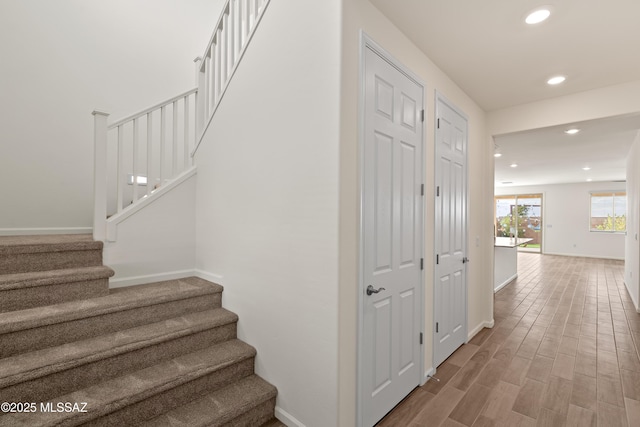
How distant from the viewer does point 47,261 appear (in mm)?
2080

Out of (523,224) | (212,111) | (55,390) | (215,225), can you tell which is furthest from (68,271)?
(523,224)

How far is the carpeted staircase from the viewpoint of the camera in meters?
1.49

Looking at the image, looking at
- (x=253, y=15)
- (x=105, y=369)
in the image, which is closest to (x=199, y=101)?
(x=253, y=15)

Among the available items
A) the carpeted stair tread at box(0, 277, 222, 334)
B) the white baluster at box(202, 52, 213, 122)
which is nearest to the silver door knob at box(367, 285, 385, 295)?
the carpeted stair tread at box(0, 277, 222, 334)

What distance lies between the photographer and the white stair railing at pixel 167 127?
90.5 inches

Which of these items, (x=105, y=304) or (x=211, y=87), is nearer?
(x=105, y=304)

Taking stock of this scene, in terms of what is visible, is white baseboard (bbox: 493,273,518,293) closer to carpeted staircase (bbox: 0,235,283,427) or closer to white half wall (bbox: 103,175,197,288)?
carpeted staircase (bbox: 0,235,283,427)

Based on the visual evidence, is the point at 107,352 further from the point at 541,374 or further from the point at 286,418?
the point at 541,374

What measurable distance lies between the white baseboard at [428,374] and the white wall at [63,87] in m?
3.59

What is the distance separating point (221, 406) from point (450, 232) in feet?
7.50

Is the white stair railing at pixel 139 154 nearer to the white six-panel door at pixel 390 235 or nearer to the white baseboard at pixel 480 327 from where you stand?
the white six-panel door at pixel 390 235

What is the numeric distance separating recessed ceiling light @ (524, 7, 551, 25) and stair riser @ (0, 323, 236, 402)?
118 inches

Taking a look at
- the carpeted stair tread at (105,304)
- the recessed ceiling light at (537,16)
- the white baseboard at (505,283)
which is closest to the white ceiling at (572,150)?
the recessed ceiling light at (537,16)

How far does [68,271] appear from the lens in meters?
2.04
